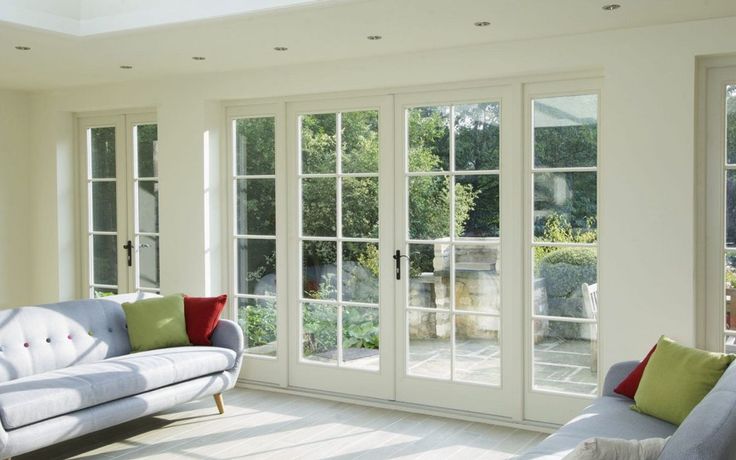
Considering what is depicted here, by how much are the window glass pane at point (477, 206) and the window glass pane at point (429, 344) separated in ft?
1.98

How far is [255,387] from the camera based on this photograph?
243 inches

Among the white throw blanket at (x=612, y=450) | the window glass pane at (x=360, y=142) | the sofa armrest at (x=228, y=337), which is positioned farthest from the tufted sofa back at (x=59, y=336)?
the white throw blanket at (x=612, y=450)

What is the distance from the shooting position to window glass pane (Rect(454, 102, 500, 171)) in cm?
517

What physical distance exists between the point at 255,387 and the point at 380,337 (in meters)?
1.18

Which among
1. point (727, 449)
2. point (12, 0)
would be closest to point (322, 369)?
point (12, 0)

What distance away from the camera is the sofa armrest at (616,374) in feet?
13.6

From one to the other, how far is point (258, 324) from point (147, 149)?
1771mm

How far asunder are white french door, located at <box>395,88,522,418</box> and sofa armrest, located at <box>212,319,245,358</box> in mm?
1089

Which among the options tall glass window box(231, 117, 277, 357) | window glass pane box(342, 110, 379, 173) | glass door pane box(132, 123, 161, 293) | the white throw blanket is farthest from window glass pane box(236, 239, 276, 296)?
the white throw blanket

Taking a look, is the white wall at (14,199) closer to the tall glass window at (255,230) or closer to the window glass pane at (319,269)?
the tall glass window at (255,230)

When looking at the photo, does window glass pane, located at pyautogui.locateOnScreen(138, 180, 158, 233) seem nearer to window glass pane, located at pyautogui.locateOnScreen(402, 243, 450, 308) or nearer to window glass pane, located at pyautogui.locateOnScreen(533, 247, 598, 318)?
window glass pane, located at pyautogui.locateOnScreen(402, 243, 450, 308)

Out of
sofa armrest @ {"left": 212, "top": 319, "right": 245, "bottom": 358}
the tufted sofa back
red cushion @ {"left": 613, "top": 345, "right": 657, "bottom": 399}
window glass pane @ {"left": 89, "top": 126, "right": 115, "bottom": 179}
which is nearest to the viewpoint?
red cushion @ {"left": 613, "top": 345, "right": 657, "bottom": 399}

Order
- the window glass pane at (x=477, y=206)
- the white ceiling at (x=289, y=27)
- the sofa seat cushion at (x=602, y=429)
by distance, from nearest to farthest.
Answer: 1. the sofa seat cushion at (x=602, y=429)
2. the white ceiling at (x=289, y=27)
3. the window glass pane at (x=477, y=206)

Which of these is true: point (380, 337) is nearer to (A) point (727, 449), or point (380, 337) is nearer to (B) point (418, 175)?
(B) point (418, 175)
